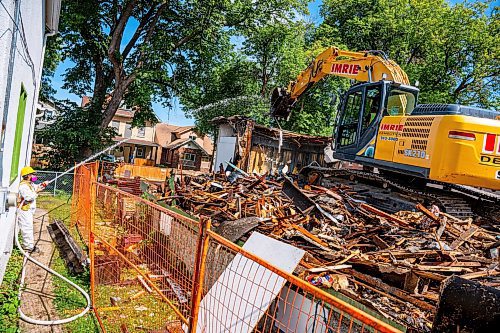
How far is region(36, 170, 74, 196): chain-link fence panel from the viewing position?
48.8 ft

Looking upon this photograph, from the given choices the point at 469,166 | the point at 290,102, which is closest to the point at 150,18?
the point at 290,102

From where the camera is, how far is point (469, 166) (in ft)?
20.4

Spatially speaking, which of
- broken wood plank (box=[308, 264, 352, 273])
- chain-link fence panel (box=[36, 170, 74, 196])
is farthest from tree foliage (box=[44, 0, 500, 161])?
broken wood plank (box=[308, 264, 352, 273])

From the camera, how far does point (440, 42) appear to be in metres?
24.2

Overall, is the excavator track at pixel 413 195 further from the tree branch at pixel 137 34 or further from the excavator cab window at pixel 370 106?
the tree branch at pixel 137 34

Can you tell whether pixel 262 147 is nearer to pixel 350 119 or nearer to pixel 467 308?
pixel 350 119

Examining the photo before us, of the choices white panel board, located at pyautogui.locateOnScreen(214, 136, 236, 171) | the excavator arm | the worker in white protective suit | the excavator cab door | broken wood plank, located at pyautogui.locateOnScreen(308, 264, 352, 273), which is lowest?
the worker in white protective suit

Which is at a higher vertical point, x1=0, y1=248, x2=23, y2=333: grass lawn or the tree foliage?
the tree foliage

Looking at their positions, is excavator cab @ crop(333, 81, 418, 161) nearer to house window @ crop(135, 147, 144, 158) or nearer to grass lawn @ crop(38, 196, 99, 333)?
grass lawn @ crop(38, 196, 99, 333)

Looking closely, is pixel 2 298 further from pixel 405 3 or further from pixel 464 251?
pixel 405 3

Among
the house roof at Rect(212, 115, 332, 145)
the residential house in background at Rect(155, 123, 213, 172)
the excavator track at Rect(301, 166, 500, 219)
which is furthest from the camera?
the residential house in background at Rect(155, 123, 213, 172)

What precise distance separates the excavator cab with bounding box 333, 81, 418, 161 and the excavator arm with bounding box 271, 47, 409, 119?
0.53 meters

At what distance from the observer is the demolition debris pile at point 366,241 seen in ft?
13.7

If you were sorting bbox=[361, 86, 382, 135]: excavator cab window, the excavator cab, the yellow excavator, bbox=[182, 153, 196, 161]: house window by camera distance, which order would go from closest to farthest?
the yellow excavator → the excavator cab → bbox=[361, 86, 382, 135]: excavator cab window → bbox=[182, 153, 196, 161]: house window
